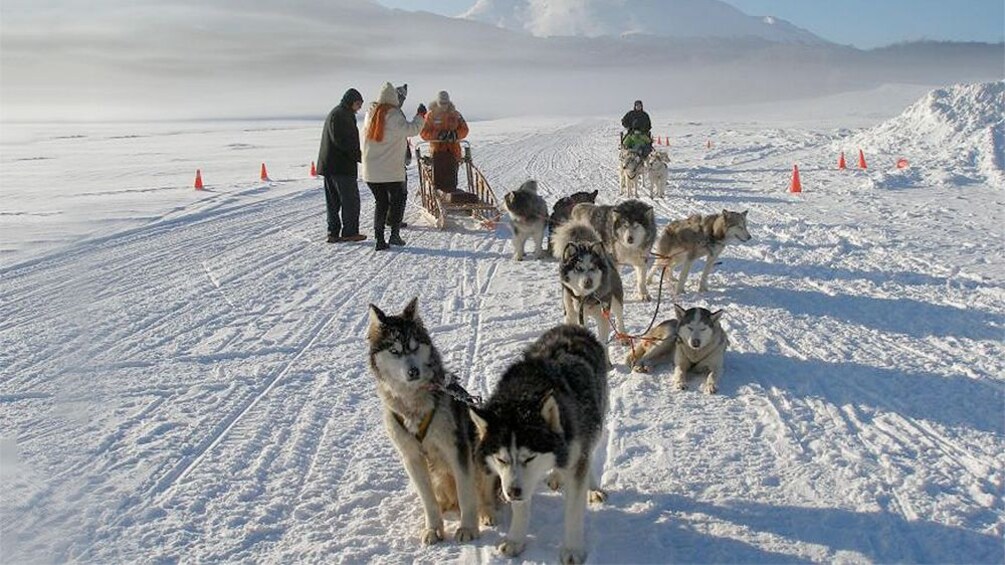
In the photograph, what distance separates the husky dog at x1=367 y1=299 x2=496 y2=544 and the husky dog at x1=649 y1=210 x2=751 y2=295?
421 centimetres

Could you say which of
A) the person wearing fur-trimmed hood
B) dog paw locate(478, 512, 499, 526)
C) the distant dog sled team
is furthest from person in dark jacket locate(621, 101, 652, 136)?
dog paw locate(478, 512, 499, 526)

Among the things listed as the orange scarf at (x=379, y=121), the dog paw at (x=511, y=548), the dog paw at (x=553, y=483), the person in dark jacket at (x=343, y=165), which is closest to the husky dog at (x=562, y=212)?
the orange scarf at (x=379, y=121)

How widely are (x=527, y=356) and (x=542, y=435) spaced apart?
2.37ft

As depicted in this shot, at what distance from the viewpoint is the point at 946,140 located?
16859 millimetres

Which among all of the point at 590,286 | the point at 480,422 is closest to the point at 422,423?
the point at 480,422

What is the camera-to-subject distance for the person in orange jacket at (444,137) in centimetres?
1059

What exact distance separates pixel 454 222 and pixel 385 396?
7414 mm

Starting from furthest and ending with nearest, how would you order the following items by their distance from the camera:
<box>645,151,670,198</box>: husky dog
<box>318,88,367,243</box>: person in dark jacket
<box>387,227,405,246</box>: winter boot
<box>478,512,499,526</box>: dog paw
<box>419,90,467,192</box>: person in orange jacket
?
<box>645,151,670,198</box>: husky dog < <box>419,90,467,192</box>: person in orange jacket < <box>387,227,405,246</box>: winter boot < <box>318,88,367,243</box>: person in dark jacket < <box>478,512,499,526</box>: dog paw

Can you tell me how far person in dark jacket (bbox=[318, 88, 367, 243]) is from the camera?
29.3 ft

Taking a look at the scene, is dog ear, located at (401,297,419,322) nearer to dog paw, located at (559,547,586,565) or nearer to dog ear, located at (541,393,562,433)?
dog ear, located at (541,393,562,433)

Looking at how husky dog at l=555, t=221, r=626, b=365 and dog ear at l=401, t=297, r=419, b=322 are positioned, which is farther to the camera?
husky dog at l=555, t=221, r=626, b=365

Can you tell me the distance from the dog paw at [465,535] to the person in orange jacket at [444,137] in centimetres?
776

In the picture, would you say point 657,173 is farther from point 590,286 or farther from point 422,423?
point 422,423

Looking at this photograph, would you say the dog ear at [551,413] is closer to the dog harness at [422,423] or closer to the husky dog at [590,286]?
the dog harness at [422,423]
